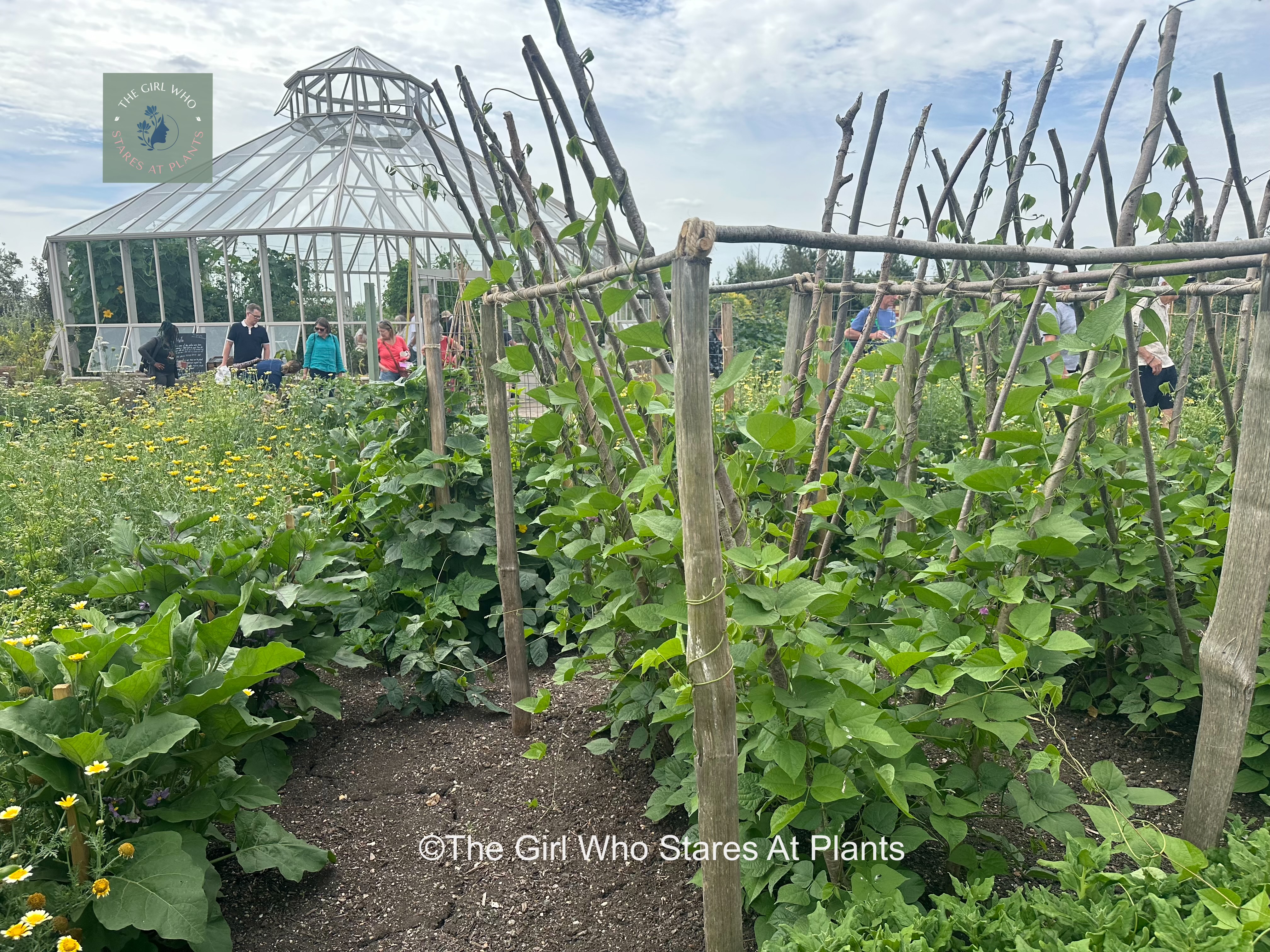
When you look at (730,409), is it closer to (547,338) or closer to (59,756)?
(547,338)

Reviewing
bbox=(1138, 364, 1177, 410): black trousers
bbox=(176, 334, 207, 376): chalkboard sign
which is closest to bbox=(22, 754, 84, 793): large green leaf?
bbox=(1138, 364, 1177, 410): black trousers

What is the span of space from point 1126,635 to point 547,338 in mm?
2039

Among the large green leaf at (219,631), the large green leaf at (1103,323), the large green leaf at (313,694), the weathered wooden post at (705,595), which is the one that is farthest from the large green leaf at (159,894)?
the large green leaf at (1103,323)

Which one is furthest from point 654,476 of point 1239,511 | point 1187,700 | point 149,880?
point 1187,700

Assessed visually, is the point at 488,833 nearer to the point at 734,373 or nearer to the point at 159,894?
the point at 159,894

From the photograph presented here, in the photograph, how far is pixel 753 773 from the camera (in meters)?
1.77

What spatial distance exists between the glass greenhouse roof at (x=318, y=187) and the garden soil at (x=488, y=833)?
43.6ft

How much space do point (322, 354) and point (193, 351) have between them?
496cm

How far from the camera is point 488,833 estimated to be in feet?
7.63

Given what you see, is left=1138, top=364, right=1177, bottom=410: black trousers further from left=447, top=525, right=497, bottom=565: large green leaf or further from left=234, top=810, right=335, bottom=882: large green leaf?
left=234, top=810, right=335, bottom=882: large green leaf

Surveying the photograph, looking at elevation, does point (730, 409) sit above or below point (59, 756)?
above

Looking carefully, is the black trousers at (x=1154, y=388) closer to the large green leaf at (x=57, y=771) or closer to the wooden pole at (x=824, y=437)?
the wooden pole at (x=824, y=437)

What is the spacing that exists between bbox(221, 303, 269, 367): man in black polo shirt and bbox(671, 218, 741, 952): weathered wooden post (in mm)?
9089

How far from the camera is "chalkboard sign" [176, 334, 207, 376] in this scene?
12.8 metres
